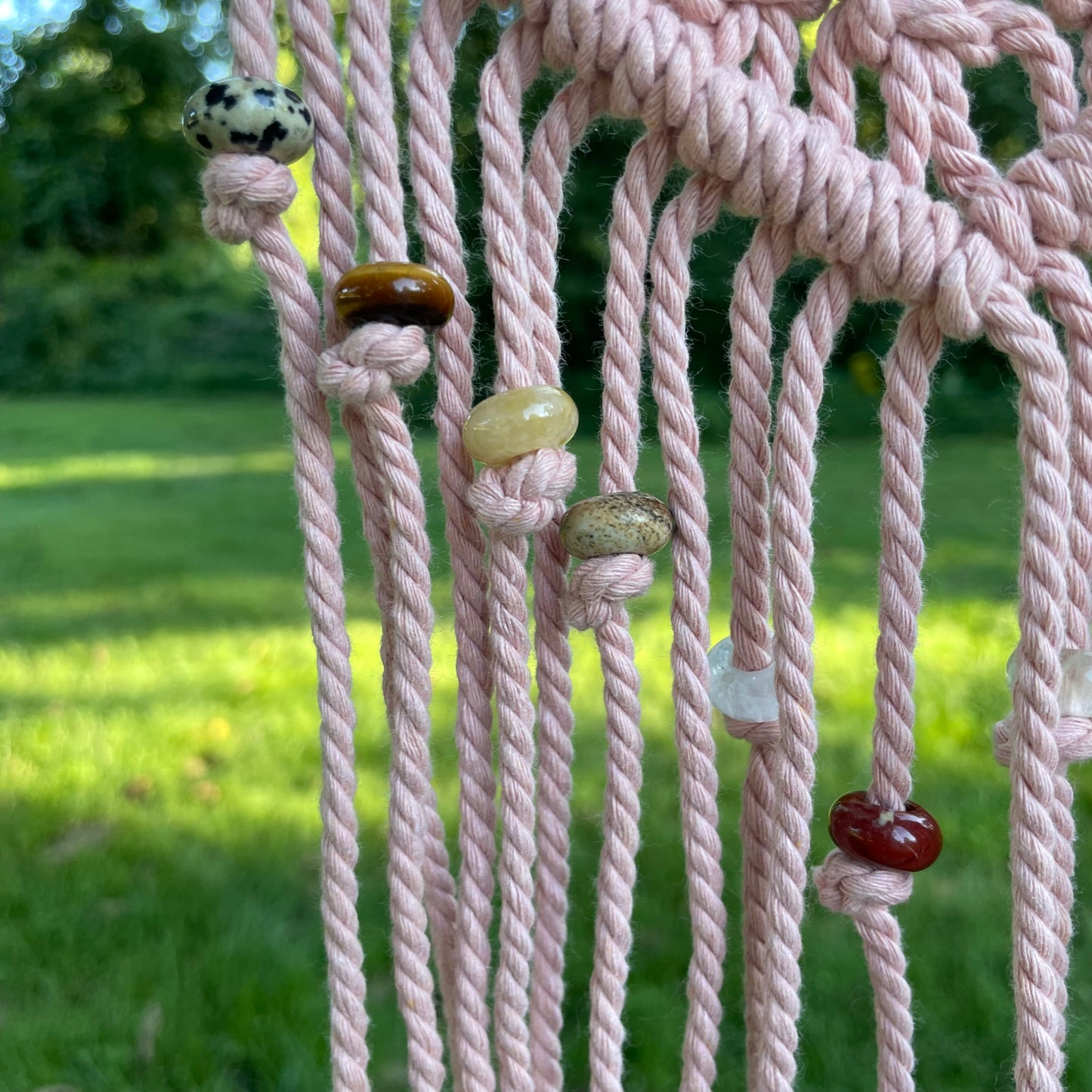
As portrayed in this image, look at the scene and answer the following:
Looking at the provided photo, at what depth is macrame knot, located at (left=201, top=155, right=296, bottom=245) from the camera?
22.0 inches

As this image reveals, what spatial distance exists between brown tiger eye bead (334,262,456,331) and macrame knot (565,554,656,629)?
16cm

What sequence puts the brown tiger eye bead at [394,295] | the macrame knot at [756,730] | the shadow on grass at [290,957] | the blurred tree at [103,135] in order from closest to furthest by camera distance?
1. the brown tiger eye bead at [394,295]
2. the macrame knot at [756,730]
3. the shadow on grass at [290,957]
4. the blurred tree at [103,135]

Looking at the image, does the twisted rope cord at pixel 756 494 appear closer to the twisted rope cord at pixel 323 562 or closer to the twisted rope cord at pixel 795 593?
the twisted rope cord at pixel 795 593

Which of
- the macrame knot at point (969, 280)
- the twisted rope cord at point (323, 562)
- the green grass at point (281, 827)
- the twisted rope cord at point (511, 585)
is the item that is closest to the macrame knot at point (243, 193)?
the twisted rope cord at point (323, 562)

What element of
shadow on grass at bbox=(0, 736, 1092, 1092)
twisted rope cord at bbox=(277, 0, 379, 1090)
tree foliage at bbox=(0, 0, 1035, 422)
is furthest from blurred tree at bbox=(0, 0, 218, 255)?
twisted rope cord at bbox=(277, 0, 379, 1090)

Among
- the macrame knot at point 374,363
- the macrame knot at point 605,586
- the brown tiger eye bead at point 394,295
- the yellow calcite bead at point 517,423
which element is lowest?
the macrame knot at point 605,586

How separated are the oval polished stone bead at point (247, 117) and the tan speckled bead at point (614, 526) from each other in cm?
25

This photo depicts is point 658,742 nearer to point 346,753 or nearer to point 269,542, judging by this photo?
point 346,753

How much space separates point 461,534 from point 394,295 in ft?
0.48

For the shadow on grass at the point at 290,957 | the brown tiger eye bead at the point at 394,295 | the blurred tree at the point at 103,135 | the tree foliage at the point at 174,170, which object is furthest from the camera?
the blurred tree at the point at 103,135

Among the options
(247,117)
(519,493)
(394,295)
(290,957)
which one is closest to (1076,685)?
(519,493)

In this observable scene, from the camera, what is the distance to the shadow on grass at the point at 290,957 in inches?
40.1

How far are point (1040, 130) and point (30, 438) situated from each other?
452cm

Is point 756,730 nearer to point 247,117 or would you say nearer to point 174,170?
point 247,117
